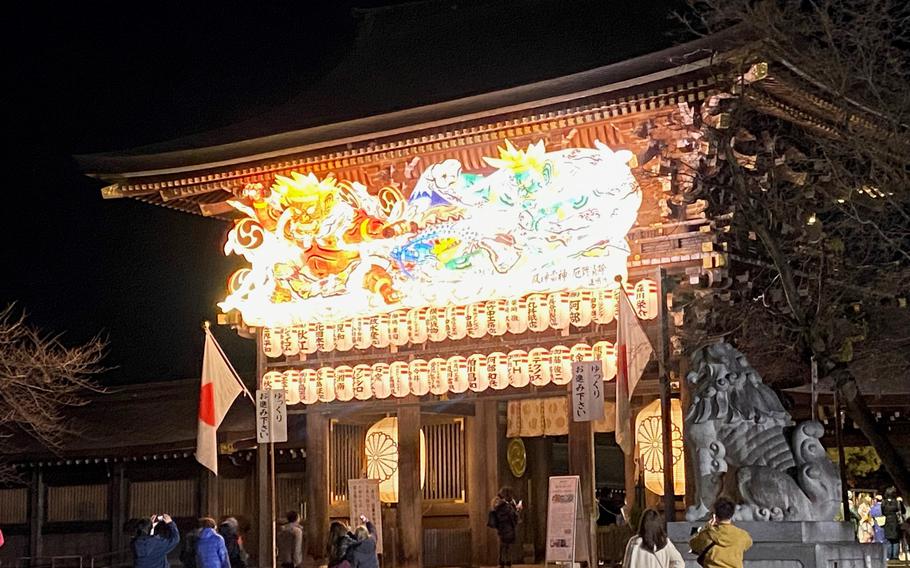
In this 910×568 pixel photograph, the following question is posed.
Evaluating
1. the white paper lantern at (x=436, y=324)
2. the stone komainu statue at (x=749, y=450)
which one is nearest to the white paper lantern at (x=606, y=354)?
the white paper lantern at (x=436, y=324)

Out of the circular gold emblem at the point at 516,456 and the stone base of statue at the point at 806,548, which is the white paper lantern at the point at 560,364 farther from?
the stone base of statue at the point at 806,548

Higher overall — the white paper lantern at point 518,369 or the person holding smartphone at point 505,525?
the white paper lantern at point 518,369

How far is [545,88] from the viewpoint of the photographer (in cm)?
1928

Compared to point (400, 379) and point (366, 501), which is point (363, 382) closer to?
point (400, 379)

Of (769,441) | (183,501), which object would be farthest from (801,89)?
(183,501)

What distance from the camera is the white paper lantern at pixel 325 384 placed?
22531mm

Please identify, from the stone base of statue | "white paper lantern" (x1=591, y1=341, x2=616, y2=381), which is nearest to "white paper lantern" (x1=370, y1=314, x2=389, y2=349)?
"white paper lantern" (x1=591, y1=341, x2=616, y2=381)

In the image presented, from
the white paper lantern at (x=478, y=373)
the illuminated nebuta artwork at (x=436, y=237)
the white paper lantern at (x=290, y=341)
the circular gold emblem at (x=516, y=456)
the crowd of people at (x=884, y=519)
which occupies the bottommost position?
the crowd of people at (x=884, y=519)

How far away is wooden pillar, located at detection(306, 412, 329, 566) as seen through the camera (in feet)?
75.4

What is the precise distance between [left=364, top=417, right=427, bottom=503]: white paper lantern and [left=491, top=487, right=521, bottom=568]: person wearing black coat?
9.84ft

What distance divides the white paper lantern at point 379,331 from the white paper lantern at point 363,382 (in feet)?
2.09

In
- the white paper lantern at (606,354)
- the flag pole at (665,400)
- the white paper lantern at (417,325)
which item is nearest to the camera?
the flag pole at (665,400)

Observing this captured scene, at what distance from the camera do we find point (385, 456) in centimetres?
2439

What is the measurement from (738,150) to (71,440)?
1514 cm
